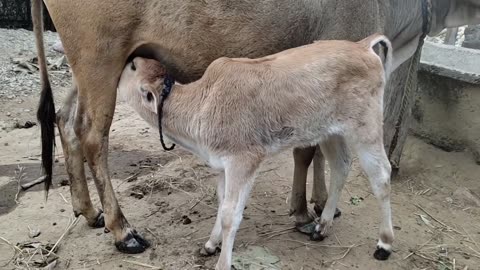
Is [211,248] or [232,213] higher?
[232,213]

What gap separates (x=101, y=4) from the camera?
3.67 meters

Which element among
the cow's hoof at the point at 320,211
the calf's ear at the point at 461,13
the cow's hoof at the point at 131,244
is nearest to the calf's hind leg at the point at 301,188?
the cow's hoof at the point at 320,211

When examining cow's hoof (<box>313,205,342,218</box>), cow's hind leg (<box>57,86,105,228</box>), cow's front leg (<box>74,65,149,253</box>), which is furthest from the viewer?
cow's hoof (<box>313,205,342,218</box>)

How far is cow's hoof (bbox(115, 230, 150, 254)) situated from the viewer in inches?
153

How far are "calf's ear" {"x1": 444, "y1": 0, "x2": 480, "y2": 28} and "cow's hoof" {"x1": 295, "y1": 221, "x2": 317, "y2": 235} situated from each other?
218cm

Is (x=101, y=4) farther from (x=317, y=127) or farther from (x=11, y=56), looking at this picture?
(x=11, y=56)

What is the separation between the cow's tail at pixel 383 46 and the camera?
12.1 ft

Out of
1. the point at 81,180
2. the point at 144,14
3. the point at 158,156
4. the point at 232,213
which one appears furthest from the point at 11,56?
the point at 232,213

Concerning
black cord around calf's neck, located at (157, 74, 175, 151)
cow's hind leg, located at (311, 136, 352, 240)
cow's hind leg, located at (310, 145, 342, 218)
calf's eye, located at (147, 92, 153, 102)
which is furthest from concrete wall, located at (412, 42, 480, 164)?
calf's eye, located at (147, 92, 153, 102)

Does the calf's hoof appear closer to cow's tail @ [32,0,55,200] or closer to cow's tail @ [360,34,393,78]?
cow's tail @ [360,34,393,78]

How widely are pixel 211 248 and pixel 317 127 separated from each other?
104 cm

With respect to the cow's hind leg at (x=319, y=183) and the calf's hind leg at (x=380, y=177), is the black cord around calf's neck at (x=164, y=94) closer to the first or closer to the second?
the calf's hind leg at (x=380, y=177)

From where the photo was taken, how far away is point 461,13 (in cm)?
502

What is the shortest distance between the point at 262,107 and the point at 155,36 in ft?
2.91
